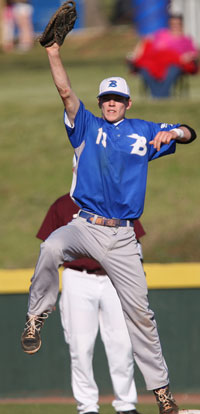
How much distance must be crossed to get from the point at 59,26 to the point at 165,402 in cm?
312

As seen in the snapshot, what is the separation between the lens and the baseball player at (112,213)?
7348 millimetres

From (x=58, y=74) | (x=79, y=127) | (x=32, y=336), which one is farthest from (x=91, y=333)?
(x=58, y=74)

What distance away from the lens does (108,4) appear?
130 feet

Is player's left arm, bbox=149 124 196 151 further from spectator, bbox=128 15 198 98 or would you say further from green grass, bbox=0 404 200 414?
spectator, bbox=128 15 198 98

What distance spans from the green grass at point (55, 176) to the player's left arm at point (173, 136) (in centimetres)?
461

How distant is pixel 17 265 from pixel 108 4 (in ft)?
93.6

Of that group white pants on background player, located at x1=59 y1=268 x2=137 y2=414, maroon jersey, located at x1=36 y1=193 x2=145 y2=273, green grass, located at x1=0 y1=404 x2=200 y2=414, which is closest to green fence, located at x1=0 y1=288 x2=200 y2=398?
green grass, located at x1=0 y1=404 x2=200 y2=414

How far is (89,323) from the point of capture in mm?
8977

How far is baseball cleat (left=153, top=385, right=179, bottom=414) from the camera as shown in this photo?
295 inches

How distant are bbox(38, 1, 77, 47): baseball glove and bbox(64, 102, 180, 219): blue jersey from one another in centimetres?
59

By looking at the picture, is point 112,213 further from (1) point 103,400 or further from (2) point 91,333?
(1) point 103,400

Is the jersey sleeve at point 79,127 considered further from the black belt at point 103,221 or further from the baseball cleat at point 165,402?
the baseball cleat at point 165,402

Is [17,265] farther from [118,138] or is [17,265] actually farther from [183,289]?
[118,138]

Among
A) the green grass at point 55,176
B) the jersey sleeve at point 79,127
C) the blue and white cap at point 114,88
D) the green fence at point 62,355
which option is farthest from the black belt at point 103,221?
the green grass at point 55,176
